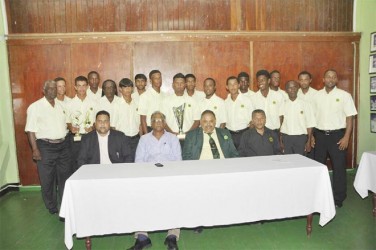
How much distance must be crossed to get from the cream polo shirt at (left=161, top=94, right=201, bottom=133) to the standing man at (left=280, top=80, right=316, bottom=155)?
1.35 meters

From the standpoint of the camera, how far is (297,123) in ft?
15.3

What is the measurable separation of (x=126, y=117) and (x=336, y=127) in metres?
3.04

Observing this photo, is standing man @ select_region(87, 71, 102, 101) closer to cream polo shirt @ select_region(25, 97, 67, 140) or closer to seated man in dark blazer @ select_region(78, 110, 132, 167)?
cream polo shirt @ select_region(25, 97, 67, 140)

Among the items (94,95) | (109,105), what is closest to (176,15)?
(94,95)

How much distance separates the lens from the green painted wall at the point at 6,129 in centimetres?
550

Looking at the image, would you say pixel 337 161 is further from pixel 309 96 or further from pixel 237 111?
pixel 237 111

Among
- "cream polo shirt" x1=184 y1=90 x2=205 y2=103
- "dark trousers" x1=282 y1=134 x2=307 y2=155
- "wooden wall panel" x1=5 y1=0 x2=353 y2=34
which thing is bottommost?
"dark trousers" x1=282 y1=134 x2=307 y2=155

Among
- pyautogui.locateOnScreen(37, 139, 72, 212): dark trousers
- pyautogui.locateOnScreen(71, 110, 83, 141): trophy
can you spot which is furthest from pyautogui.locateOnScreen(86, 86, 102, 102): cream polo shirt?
pyautogui.locateOnScreen(37, 139, 72, 212): dark trousers

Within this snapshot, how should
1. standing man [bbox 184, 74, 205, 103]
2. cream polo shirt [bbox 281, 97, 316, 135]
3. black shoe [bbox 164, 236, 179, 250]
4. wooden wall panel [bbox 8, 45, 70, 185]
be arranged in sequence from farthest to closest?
1. wooden wall panel [bbox 8, 45, 70, 185]
2. standing man [bbox 184, 74, 205, 103]
3. cream polo shirt [bbox 281, 97, 316, 135]
4. black shoe [bbox 164, 236, 179, 250]

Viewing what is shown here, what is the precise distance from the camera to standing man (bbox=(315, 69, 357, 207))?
4438 millimetres

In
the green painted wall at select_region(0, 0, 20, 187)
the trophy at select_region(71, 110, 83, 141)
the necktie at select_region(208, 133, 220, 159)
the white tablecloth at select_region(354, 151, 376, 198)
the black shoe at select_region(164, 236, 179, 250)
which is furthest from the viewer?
the green painted wall at select_region(0, 0, 20, 187)

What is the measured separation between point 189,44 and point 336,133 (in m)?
2.94

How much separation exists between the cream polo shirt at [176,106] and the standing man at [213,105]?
0.41 feet

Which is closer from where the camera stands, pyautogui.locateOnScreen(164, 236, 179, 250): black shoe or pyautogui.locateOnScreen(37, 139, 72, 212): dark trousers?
pyautogui.locateOnScreen(164, 236, 179, 250): black shoe
